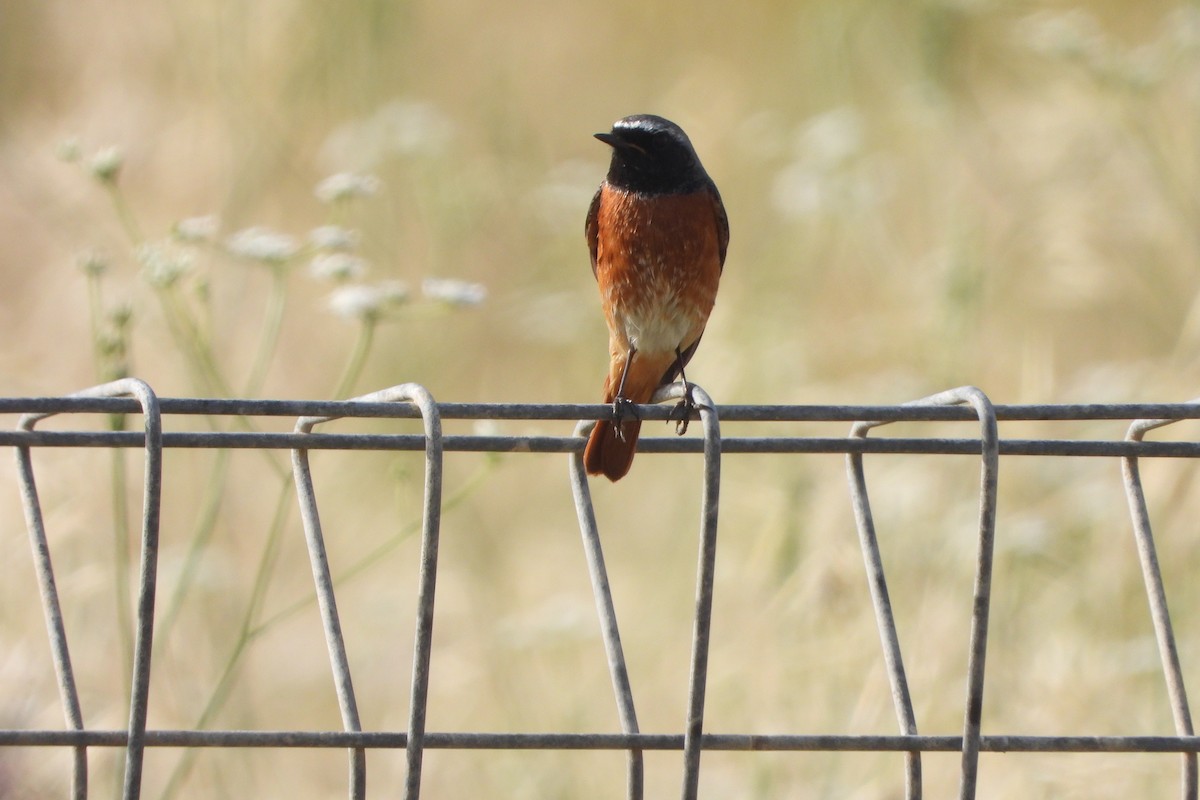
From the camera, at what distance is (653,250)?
3.30 meters

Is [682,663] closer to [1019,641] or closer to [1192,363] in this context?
[1019,641]

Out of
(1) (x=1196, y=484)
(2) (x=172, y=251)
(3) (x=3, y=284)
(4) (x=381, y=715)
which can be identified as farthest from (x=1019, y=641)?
(3) (x=3, y=284)

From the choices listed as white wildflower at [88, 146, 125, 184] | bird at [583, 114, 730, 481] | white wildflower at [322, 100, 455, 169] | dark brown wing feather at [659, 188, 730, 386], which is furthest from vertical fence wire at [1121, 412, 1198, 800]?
white wildflower at [322, 100, 455, 169]

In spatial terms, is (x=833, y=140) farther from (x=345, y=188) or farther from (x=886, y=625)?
(x=886, y=625)

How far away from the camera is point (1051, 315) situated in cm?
675

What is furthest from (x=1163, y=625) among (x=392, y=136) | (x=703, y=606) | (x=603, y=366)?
(x=603, y=366)

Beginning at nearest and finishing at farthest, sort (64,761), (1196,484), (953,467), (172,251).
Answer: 1. (64,761)
2. (172,251)
3. (1196,484)
4. (953,467)

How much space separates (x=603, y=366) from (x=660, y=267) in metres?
2.22

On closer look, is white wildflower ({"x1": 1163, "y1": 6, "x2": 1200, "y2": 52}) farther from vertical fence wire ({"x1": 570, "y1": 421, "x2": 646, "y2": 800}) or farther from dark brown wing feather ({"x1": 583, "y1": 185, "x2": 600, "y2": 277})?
vertical fence wire ({"x1": 570, "y1": 421, "x2": 646, "y2": 800})

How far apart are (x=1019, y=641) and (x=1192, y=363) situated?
3.20 feet

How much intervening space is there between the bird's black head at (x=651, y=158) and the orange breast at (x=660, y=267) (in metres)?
0.04

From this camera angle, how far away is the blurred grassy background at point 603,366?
3.57m

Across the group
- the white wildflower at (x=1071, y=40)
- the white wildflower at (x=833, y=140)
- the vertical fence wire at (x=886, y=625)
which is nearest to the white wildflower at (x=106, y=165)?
the vertical fence wire at (x=886, y=625)

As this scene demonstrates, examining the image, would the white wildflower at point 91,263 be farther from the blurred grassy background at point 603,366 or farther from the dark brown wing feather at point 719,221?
the dark brown wing feather at point 719,221
